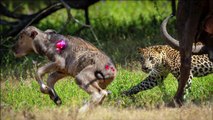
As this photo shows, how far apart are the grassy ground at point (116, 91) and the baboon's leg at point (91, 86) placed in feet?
0.60

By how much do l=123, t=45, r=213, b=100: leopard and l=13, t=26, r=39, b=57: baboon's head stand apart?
1913mm

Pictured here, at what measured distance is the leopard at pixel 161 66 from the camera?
13070 mm

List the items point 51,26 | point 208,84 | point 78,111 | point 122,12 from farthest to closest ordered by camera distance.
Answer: point 122,12 → point 51,26 → point 208,84 → point 78,111

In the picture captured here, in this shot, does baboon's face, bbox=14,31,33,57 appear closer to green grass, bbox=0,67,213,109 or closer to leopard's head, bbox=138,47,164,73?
green grass, bbox=0,67,213,109

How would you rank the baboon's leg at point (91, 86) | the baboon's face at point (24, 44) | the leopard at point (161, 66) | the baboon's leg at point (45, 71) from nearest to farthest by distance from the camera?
1. the baboon's leg at point (91, 86)
2. the baboon's leg at point (45, 71)
3. the baboon's face at point (24, 44)
4. the leopard at point (161, 66)

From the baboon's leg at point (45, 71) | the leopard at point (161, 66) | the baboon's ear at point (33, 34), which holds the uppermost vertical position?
the baboon's ear at point (33, 34)

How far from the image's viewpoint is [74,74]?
37.6 ft

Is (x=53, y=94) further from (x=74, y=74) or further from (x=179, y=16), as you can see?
(x=179, y=16)

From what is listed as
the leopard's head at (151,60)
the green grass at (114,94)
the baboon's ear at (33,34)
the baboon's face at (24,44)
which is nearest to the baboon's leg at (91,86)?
the green grass at (114,94)

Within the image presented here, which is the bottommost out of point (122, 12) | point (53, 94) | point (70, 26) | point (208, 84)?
point (122, 12)

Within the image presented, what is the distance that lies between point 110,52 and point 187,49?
585 cm

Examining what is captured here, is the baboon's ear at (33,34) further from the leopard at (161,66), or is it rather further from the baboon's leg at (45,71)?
the leopard at (161,66)

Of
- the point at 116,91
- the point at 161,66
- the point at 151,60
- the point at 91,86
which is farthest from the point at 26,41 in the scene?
the point at 161,66

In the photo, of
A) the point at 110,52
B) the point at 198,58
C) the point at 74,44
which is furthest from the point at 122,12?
the point at 74,44
